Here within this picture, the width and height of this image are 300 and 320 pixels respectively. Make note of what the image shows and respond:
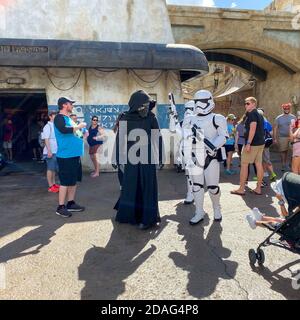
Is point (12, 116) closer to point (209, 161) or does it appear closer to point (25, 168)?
point (25, 168)

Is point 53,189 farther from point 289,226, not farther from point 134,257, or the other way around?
point 289,226

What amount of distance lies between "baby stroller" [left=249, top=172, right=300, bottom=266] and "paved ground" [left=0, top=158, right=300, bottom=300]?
0.16m

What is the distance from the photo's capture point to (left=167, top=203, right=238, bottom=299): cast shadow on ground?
2903 mm

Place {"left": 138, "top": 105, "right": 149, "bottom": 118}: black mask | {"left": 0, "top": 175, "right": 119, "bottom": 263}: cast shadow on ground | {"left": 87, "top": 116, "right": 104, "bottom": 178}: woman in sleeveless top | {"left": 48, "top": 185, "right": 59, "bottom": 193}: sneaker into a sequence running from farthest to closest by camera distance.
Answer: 1. {"left": 87, "top": 116, "right": 104, "bottom": 178}: woman in sleeveless top
2. {"left": 48, "top": 185, "right": 59, "bottom": 193}: sneaker
3. {"left": 138, "top": 105, "right": 149, "bottom": 118}: black mask
4. {"left": 0, "top": 175, "right": 119, "bottom": 263}: cast shadow on ground

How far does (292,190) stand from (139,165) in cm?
213

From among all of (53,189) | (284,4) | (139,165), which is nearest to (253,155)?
(139,165)

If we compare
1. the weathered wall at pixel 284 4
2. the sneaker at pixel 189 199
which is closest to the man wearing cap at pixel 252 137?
the sneaker at pixel 189 199

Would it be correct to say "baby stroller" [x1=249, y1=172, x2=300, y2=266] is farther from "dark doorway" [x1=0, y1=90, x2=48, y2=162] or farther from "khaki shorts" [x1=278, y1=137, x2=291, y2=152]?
"dark doorway" [x1=0, y1=90, x2=48, y2=162]

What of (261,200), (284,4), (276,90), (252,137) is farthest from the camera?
(284,4)

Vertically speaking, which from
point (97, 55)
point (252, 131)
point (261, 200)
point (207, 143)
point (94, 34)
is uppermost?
point (94, 34)

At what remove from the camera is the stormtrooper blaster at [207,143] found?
14.5 ft

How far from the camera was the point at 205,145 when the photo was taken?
4.45 meters

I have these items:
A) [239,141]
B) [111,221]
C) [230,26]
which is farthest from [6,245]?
[230,26]

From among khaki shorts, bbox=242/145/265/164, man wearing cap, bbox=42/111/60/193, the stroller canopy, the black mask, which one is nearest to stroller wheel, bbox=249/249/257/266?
the stroller canopy
